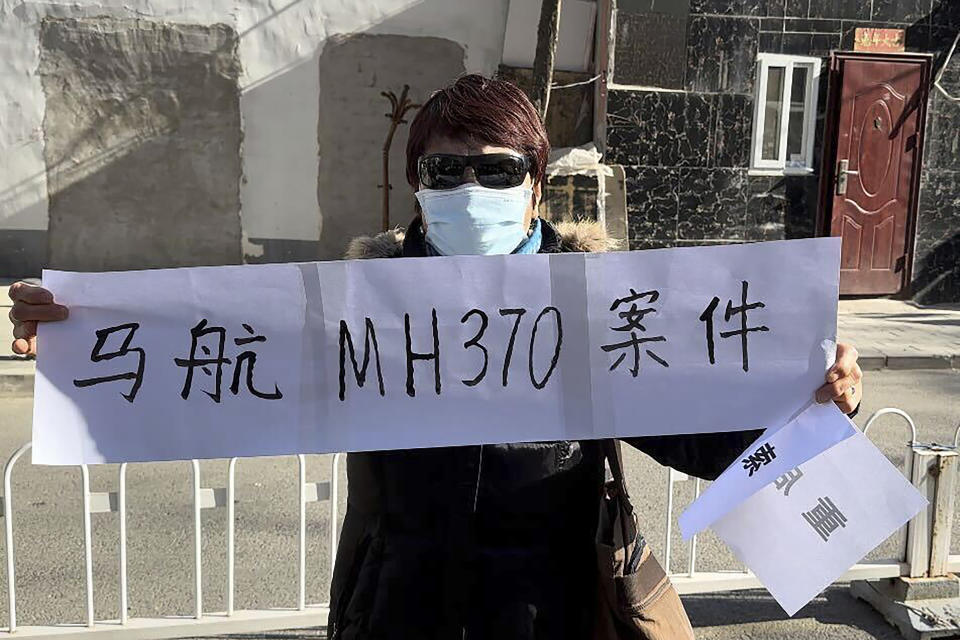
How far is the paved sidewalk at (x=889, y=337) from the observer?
23.9ft

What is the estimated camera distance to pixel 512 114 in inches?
62.6

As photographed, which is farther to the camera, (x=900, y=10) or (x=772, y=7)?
(x=900, y=10)

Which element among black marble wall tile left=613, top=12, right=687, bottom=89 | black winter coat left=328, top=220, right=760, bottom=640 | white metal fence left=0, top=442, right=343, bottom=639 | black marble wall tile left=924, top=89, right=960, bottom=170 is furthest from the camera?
black marble wall tile left=924, top=89, right=960, bottom=170

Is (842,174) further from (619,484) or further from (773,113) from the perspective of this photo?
(619,484)

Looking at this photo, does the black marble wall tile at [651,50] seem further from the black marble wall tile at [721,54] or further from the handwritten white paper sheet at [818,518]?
the handwritten white paper sheet at [818,518]

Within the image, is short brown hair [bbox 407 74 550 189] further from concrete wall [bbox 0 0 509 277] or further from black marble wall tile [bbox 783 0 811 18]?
black marble wall tile [bbox 783 0 811 18]

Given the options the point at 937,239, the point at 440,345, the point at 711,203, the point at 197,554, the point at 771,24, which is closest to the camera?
the point at 440,345

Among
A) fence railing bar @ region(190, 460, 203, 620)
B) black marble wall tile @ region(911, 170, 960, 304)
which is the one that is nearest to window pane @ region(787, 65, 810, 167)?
black marble wall tile @ region(911, 170, 960, 304)

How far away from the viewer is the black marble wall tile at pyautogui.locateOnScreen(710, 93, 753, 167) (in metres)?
10.8

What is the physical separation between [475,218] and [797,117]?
10.6 m

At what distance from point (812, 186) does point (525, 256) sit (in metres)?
10.6

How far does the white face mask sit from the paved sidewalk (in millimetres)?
6233

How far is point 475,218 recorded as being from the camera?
1.67m

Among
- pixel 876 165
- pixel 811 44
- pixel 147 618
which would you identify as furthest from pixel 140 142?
pixel 876 165
